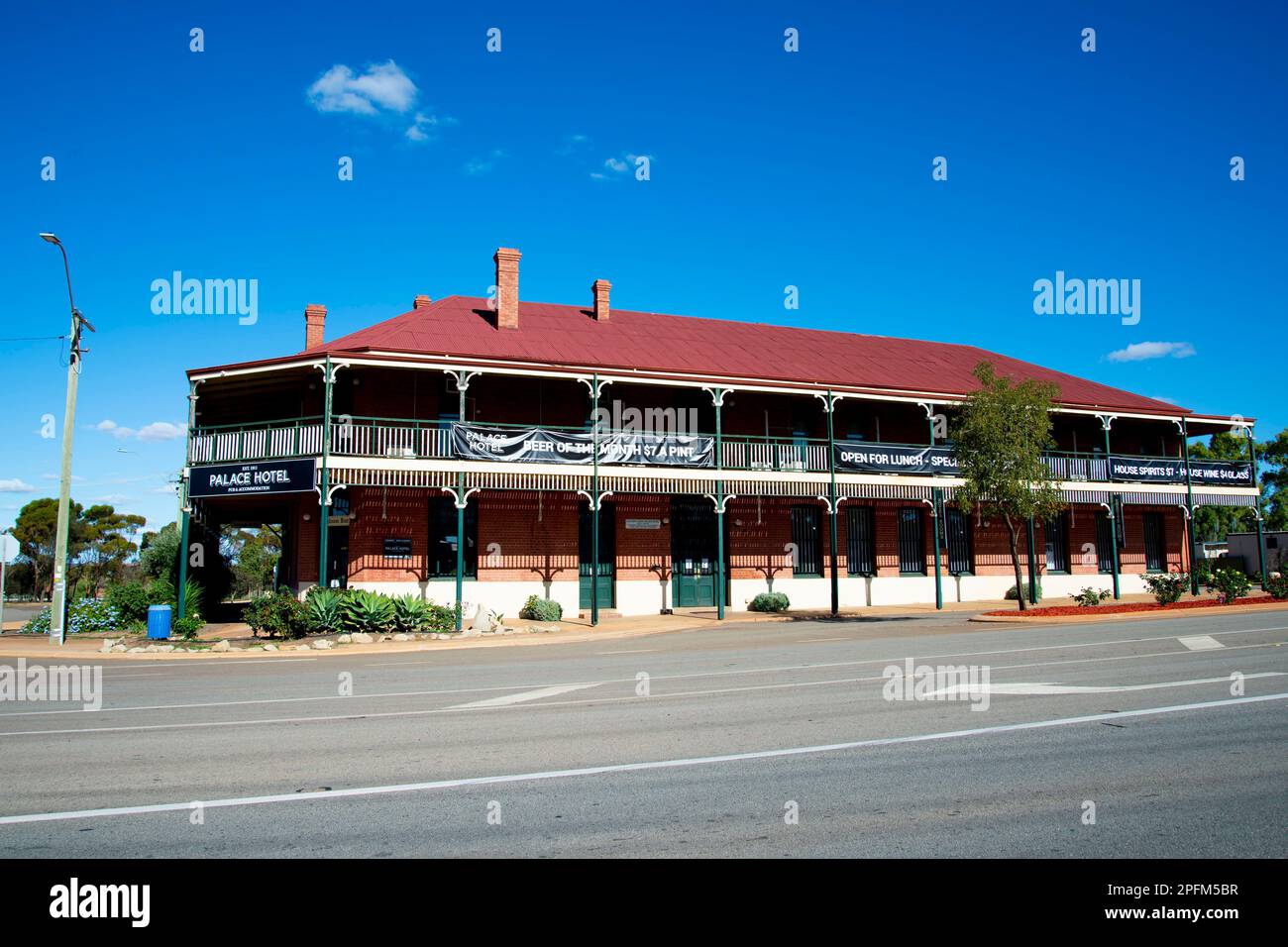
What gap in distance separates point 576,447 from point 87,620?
1283cm

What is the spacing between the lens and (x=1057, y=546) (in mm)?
31656

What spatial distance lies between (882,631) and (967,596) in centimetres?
1136

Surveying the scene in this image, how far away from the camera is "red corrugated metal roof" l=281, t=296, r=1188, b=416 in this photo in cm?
2462

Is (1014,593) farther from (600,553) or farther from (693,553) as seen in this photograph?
(600,553)

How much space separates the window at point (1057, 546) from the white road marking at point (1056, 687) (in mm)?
22173

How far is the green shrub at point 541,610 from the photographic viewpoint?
76.0ft

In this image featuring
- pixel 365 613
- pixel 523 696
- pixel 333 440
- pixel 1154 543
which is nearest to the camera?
pixel 523 696

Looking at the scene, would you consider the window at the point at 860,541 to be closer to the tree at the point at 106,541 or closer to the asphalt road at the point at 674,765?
the asphalt road at the point at 674,765

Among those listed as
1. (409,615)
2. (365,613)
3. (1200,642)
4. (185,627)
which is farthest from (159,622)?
(1200,642)

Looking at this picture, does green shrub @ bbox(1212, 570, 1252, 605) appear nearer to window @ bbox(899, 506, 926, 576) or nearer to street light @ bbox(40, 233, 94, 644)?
window @ bbox(899, 506, 926, 576)

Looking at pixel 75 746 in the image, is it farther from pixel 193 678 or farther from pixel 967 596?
pixel 967 596

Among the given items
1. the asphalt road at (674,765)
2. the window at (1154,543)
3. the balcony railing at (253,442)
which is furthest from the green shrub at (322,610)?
the window at (1154,543)

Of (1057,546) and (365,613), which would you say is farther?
(1057,546)

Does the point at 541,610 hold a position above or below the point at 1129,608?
above
